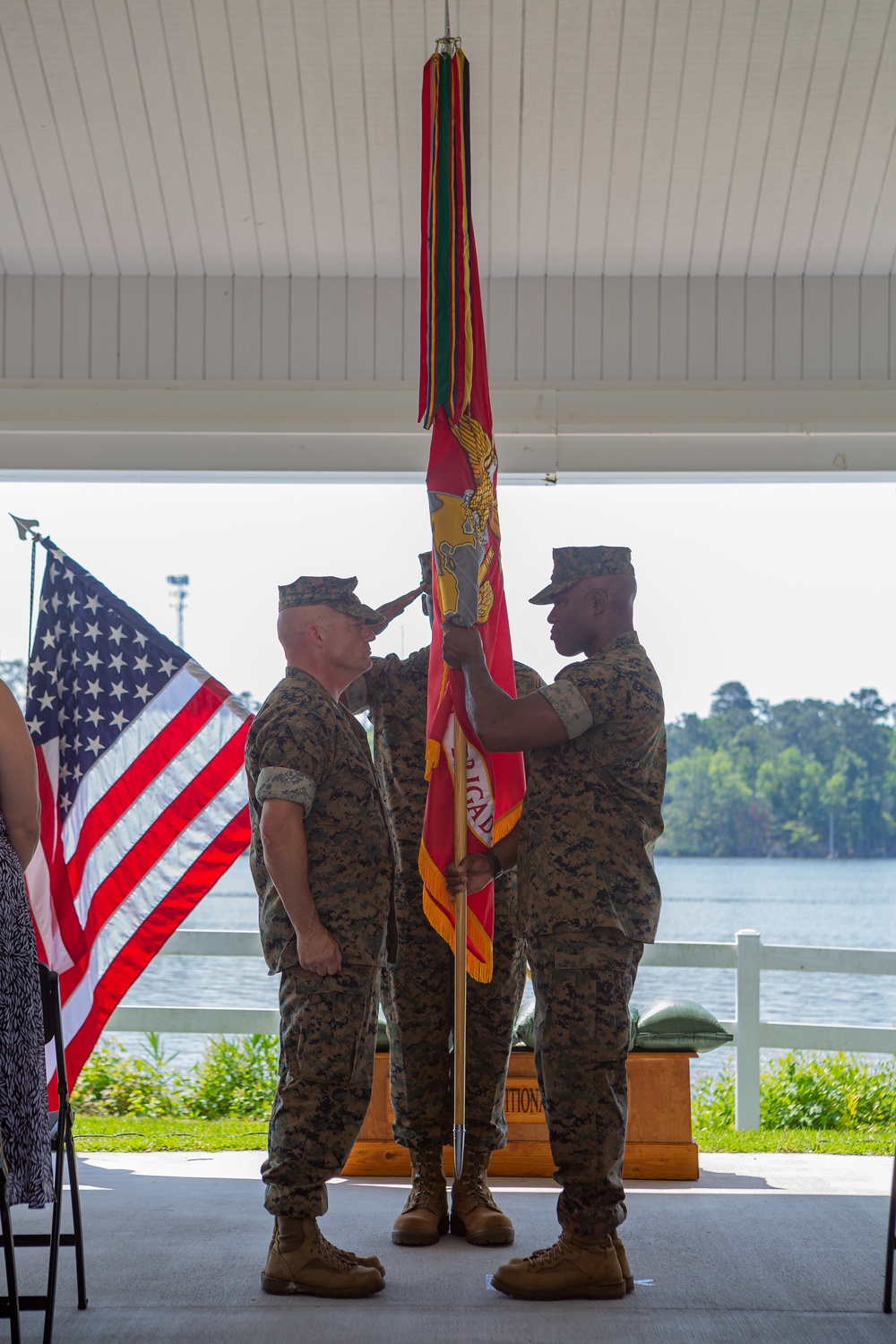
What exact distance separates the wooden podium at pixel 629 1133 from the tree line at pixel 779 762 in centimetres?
3888

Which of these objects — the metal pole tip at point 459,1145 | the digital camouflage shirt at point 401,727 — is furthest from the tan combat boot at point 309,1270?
the digital camouflage shirt at point 401,727

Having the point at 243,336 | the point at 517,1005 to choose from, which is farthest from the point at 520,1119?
the point at 243,336

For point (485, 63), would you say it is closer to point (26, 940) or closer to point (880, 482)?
point (880, 482)

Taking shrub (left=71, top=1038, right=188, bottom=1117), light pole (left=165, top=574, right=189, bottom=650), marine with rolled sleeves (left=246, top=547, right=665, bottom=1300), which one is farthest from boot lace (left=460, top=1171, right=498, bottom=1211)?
light pole (left=165, top=574, right=189, bottom=650)

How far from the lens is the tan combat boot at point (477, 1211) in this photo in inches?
129

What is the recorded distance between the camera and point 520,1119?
4195 mm

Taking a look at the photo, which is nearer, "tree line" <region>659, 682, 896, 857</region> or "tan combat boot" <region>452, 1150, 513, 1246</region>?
"tan combat boot" <region>452, 1150, 513, 1246</region>

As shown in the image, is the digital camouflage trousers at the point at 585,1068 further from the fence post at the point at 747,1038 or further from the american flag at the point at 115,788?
the fence post at the point at 747,1038

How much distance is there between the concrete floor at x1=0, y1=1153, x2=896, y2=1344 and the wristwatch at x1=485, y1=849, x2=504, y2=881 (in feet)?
3.16

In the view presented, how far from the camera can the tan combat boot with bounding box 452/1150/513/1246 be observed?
10.7 ft

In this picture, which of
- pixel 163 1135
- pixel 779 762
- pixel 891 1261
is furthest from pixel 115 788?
pixel 779 762

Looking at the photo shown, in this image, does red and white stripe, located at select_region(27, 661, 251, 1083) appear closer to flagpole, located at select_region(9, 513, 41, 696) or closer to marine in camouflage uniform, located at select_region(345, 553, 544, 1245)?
flagpole, located at select_region(9, 513, 41, 696)

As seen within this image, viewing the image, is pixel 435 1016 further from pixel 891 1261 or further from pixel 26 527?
pixel 26 527

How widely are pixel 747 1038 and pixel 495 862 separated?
2463 millimetres
